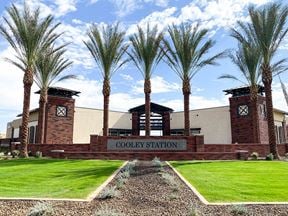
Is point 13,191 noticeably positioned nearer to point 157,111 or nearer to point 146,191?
point 146,191

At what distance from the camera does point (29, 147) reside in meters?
27.0

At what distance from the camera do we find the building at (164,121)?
3312cm

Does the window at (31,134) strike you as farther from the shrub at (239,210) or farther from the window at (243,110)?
the shrub at (239,210)

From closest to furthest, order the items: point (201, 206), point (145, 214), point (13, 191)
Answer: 1. point (145, 214)
2. point (201, 206)
3. point (13, 191)

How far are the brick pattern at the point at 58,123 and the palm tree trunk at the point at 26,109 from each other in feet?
30.6

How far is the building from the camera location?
33.1 metres

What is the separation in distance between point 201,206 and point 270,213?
1.63 meters

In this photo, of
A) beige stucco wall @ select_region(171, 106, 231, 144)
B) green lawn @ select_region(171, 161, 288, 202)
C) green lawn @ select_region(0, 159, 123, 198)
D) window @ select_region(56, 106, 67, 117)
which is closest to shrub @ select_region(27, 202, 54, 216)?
green lawn @ select_region(0, 159, 123, 198)

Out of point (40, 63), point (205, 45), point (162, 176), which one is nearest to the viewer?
point (162, 176)

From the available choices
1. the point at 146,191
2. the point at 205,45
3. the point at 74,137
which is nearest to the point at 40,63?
the point at 74,137

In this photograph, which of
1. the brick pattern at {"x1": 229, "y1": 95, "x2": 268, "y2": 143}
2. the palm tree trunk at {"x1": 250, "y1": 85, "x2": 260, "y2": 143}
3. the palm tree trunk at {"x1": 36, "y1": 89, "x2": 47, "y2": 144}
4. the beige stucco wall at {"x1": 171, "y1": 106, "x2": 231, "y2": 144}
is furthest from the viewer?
the beige stucco wall at {"x1": 171, "y1": 106, "x2": 231, "y2": 144}

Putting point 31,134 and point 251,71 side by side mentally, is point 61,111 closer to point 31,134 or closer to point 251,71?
point 31,134

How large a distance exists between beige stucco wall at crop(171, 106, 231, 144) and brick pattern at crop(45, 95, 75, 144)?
41.5 ft

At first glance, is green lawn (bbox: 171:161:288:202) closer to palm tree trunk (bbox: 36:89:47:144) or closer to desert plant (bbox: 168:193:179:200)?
desert plant (bbox: 168:193:179:200)
